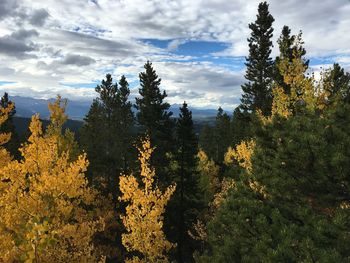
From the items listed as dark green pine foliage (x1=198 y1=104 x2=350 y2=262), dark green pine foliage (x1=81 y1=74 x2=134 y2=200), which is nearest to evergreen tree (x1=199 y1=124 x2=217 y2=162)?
dark green pine foliage (x1=81 y1=74 x2=134 y2=200)

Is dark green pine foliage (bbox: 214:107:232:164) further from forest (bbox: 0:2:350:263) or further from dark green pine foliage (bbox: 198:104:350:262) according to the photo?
dark green pine foliage (bbox: 198:104:350:262)

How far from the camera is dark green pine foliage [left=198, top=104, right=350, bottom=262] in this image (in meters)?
8.45

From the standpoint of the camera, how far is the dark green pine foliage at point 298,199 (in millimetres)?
8453

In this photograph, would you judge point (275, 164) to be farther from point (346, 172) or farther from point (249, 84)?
point (249, 84)

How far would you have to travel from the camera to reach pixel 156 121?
3344cm

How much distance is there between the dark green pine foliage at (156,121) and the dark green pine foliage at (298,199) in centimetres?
1951

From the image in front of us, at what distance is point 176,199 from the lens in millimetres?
31125

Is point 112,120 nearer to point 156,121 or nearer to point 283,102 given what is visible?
point 156,121

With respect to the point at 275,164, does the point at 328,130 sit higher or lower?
higher

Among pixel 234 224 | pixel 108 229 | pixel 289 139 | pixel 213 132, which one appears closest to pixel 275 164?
pixel 289 139

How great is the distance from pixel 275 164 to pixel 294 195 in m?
1.04

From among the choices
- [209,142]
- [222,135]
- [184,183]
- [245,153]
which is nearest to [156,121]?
[184,183]

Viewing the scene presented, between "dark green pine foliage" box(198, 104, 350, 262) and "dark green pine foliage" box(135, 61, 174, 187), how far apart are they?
19.5m

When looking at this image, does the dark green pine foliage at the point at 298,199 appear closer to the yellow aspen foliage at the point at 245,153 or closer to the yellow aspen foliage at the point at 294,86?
the yellow aspen foliage at the point at 245,153
